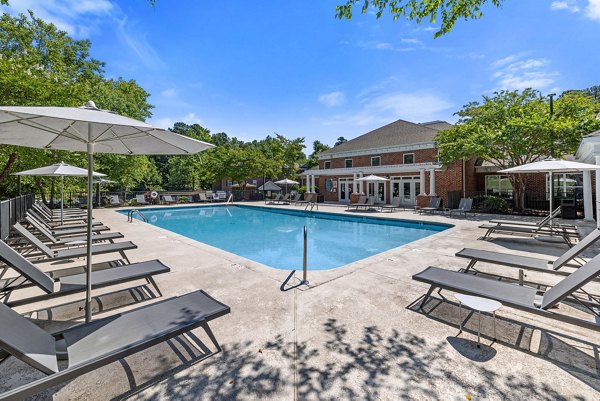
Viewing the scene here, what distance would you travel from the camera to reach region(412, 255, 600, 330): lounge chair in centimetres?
294

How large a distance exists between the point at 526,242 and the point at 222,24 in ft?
40.7

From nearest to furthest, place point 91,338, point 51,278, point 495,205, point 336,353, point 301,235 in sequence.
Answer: point 91,338 → point 336,353 → point 51,278 → point 301,235 → point 495,205

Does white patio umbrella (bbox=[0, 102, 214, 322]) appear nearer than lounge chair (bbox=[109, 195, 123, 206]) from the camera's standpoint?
Yes

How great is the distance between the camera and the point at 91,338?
2.53 metres

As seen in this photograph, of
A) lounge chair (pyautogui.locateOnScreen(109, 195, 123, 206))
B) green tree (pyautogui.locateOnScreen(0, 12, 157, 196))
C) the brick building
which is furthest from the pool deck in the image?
lounge chair (pyautogui.locateOnScreen(109, 195, 123, 206))

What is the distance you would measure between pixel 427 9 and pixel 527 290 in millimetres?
5286

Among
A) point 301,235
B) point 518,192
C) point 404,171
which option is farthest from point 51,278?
point 404,171

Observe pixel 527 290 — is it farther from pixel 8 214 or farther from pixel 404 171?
pixel 404 171

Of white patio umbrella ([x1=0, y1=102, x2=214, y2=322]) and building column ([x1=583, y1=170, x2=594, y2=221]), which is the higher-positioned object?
white patio umbrella ([x1=0, y1=102, x2=214, y2=322])

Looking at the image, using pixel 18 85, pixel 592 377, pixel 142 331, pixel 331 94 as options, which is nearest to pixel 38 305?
pixel 142 331

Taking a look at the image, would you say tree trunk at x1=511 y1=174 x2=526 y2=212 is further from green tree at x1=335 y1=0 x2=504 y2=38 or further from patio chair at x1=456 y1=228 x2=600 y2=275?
green tree at x1=335 y1=0 x2=504 y2=38

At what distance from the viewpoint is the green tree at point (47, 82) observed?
9633mm

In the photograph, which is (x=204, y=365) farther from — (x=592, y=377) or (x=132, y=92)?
(x=132, y=92)

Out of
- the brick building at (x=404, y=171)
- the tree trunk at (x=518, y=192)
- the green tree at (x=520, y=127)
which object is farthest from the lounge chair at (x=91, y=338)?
the tree trunk at (x=518, y=192)
